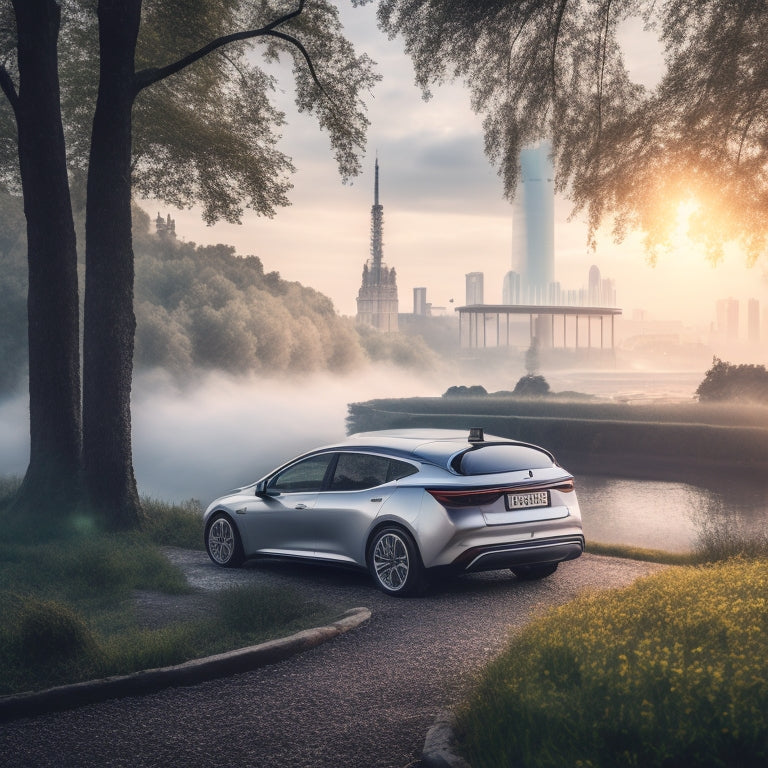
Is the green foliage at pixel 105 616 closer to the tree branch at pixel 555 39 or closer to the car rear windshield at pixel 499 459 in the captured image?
the car rear windshield at pixel 499 459

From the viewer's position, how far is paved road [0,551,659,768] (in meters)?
A: 4.89

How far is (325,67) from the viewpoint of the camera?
1611 centimetres

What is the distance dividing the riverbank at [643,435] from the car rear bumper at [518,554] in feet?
106

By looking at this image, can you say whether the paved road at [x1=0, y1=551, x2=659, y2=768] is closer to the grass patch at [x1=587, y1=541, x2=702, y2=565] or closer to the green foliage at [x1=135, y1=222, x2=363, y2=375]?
the grass patch at [x1=587, y1=541, x2=702, y2=565]

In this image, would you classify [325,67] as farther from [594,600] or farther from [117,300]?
[594,600]

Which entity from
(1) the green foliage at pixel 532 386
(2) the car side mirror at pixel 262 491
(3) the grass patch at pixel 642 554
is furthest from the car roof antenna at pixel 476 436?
(1) the green foliage at pixel 532 386

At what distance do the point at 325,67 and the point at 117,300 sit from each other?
582cm

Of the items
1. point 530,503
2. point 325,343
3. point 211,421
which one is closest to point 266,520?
point 530,503

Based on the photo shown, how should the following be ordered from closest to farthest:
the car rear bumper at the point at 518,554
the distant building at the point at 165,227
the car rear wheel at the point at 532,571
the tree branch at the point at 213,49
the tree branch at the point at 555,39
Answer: the car rear bumper at the point at 518,554 < the car rear wheel at the point at 532,571 < the tree branch at the point at 555,39 < the tree branch at the point at 213,49 < the distant building at the point at 165,227

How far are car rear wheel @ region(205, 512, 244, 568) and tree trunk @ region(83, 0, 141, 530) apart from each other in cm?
221

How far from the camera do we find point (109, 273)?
42.7 ft

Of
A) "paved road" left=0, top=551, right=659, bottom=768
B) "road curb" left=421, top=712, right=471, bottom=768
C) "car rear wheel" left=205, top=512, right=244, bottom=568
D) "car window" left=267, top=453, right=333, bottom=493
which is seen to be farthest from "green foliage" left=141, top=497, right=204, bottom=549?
"road curb" left=421, top=712, right=471, bottom=768

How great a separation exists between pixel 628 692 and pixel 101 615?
5133 millimetres

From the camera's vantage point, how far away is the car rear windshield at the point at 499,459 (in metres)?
8.91
